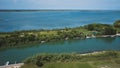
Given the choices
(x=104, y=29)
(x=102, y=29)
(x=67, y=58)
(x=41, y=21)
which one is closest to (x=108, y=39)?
(x=104, y=29)

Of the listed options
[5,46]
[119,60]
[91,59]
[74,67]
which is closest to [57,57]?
[74,67]

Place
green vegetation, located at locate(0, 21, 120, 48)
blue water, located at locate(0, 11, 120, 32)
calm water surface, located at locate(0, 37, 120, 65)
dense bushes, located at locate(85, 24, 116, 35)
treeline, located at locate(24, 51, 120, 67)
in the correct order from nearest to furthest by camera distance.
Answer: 1. treeline, located at locate(24, 51, 120, 67)
2. calm water surface, located at locate(0, 37, 120, 65)
3. green vegetation, located at locate(0, 21, 120, 48)
4. dense bushes, located at locate(85, 24, 116, 35)
5. blue water, located at locate(0, 11, 120, 32)

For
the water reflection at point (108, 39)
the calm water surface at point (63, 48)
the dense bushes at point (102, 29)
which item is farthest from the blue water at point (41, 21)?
the water reflection at point (108, 39)

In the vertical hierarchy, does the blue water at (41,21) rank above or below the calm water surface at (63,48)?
below

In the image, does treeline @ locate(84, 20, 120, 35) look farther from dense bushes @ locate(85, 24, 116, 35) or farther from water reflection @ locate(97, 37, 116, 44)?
water reflection @ locate(97, 37, 116, 44)

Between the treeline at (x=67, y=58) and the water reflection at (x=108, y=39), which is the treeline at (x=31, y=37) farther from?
the treeline at (x=67, y=58)

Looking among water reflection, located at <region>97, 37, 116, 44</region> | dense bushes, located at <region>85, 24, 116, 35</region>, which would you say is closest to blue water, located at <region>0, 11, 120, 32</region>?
dense bushes, located at <region>85, 24, 116, 35</region>

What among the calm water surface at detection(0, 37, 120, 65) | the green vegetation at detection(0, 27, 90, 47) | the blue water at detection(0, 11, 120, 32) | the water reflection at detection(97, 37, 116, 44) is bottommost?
the blue water at detection(0, 11, 120, 32)

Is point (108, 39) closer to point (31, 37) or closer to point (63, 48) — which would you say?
point (63, 48)

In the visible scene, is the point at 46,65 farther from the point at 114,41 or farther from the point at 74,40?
the point at 114,41
